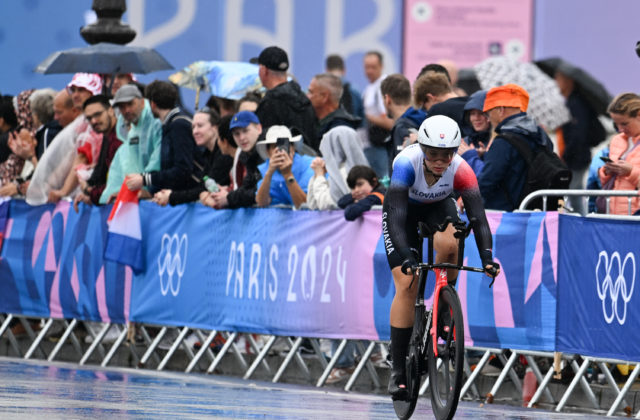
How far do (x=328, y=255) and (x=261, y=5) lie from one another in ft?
27.6

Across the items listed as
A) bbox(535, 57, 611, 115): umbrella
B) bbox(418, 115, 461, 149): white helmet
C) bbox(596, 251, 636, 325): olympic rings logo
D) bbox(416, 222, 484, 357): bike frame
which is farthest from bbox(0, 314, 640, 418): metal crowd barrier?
bbox(535, 57, 611, 115): umbrella

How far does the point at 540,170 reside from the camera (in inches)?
565

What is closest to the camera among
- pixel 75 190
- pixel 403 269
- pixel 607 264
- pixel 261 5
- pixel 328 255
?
pixel 403 269

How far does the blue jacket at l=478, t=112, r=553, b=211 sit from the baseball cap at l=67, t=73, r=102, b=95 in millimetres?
6704

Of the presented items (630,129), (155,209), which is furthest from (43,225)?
(630,129)

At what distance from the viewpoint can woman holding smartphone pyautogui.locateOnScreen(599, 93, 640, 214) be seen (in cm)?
1429

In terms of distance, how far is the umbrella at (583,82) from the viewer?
1992 cm

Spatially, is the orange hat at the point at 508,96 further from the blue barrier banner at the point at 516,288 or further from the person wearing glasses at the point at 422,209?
the person wearing glasses at the point at 422,209

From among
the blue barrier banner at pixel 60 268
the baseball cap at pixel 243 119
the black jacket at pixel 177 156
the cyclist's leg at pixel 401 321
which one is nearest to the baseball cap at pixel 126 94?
the black jacket at pixel 177 156

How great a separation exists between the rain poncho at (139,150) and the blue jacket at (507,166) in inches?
184

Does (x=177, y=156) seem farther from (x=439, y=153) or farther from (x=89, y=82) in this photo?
(x=439, y=153)

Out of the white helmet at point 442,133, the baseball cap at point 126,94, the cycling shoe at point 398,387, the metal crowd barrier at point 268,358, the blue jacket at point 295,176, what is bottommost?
the metal crowd barrier at point 268,358

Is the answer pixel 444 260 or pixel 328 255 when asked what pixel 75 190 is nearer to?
pixel 328 255

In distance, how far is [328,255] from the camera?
1568 cm
